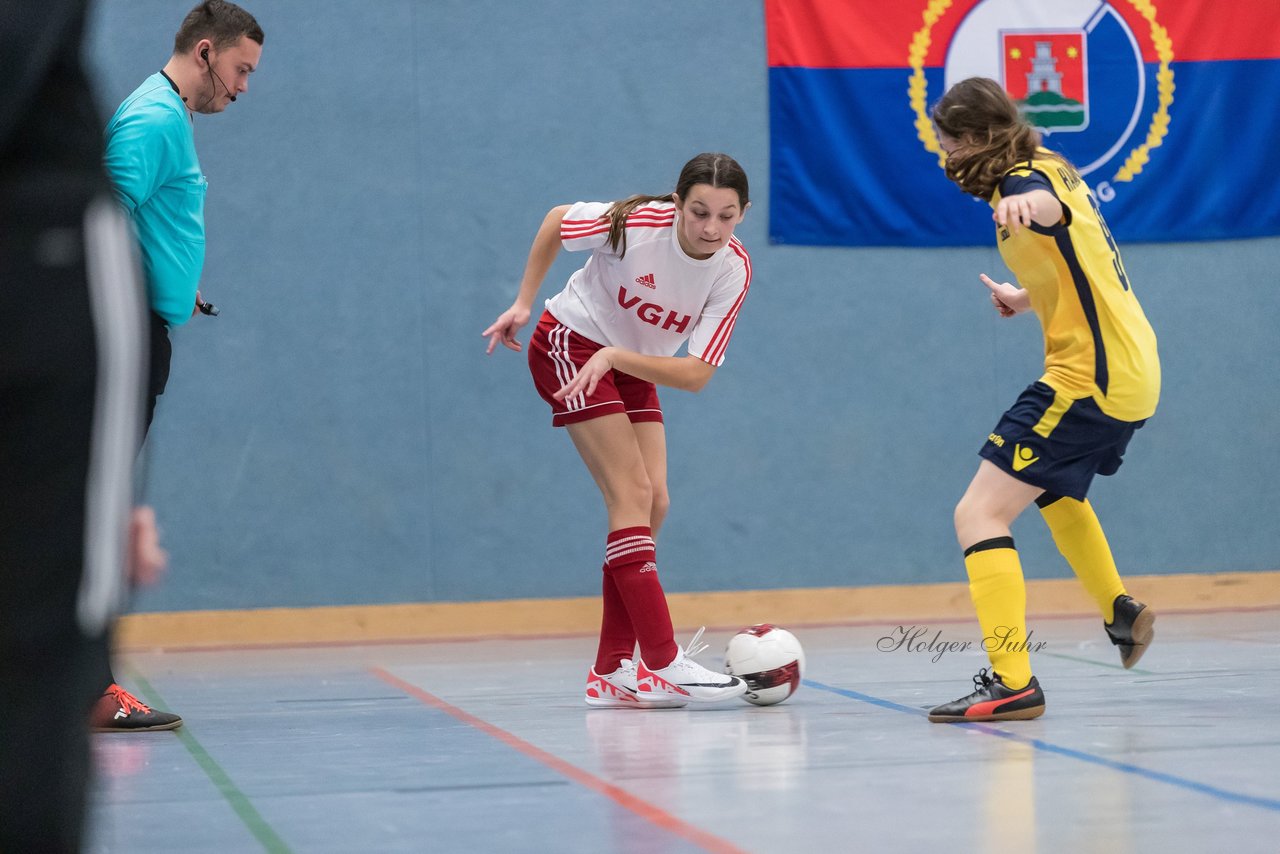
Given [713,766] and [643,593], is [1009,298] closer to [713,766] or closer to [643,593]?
[643,593]

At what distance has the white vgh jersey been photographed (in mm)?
4293

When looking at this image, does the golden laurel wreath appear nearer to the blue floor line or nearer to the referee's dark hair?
the blue floor line

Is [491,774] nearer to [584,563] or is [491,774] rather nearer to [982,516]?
[982,516]

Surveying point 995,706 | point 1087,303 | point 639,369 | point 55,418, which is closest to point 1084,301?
point 1087,303

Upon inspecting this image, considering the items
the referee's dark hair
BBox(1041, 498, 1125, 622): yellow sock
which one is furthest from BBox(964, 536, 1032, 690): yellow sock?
the referee's dark hair

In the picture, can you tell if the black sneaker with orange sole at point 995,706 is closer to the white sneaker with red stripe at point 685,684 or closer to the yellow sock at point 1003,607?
the yellow sock at point 1003,607

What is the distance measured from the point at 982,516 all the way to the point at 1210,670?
4.74 ft

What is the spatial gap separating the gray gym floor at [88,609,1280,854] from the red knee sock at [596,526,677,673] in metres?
0.19

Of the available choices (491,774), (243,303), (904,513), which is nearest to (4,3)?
(491,774)

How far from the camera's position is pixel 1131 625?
157 inches

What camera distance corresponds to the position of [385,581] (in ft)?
23.1

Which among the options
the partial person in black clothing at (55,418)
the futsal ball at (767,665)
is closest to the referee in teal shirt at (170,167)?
the futsal ball at (767,665)

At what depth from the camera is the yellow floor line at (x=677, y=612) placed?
683 centimetres

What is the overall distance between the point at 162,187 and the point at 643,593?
167 cm
